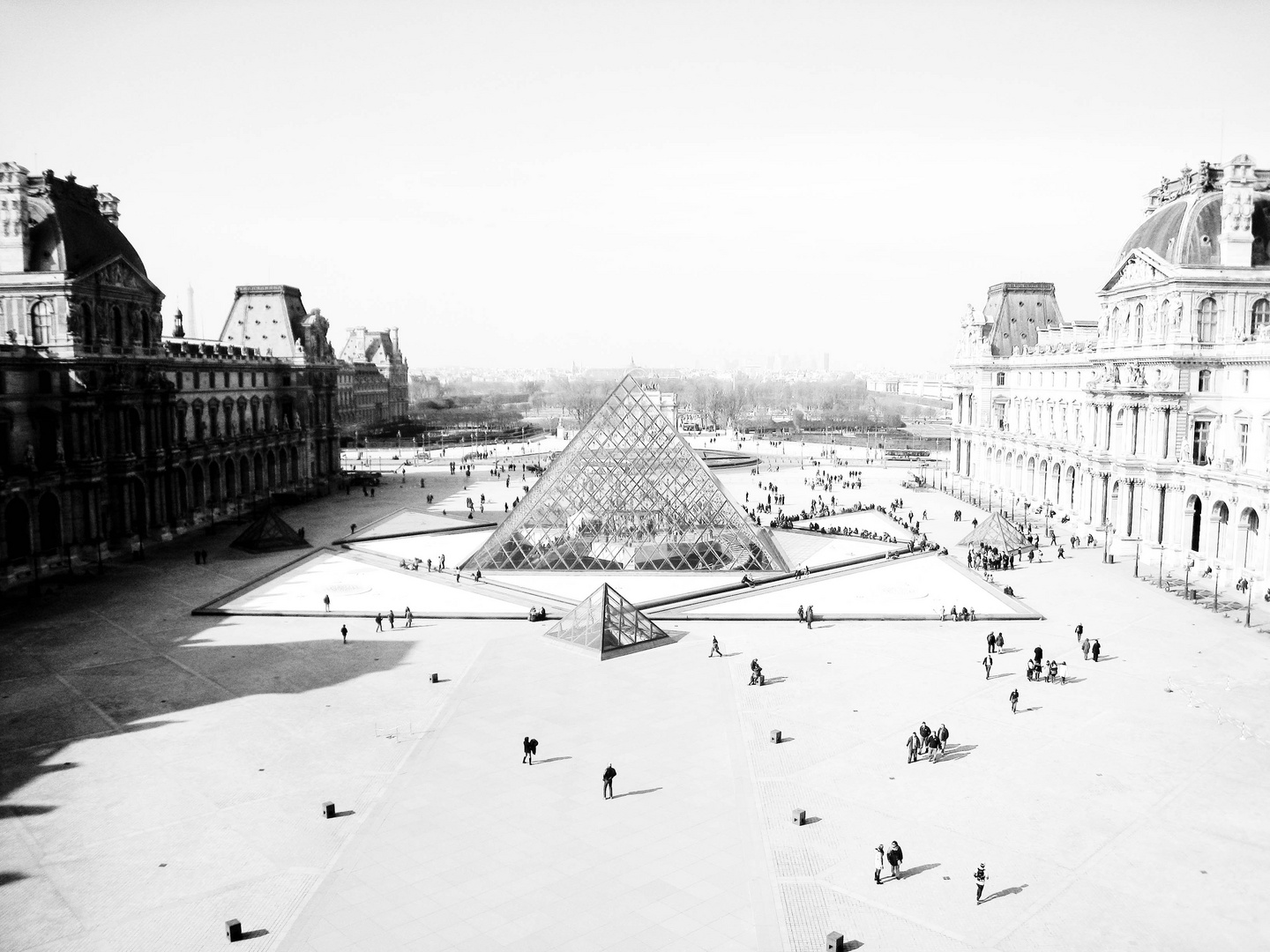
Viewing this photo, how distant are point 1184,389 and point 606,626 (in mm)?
26524

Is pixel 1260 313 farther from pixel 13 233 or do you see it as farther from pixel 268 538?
pixel 13 233

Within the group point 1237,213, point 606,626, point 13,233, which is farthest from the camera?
point 13,233

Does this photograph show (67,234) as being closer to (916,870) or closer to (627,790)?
(627,790)

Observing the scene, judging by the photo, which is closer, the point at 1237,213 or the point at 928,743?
the point at 928,743

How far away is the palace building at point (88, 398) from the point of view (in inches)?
1380

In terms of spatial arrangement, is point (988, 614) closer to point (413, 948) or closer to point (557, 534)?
point (557, 534)

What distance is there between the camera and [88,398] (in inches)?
1476

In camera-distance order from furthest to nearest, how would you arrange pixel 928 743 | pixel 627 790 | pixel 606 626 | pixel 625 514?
pixel 625 514, pixel 606 626, pixel 928 743, pixel 627 790

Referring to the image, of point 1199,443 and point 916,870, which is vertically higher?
point 1199,443

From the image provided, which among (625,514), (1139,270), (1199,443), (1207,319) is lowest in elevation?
(625,514)

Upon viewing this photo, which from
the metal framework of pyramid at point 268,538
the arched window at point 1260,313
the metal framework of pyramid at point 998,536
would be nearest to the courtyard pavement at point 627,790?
the metal framework of pyramid at point 998,536

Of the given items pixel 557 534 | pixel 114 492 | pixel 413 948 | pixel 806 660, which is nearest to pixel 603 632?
pixel 806 660

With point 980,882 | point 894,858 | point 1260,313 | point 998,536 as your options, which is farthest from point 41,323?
point 1260,313

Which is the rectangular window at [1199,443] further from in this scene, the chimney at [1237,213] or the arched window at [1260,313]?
the chimney at [1237,213]
